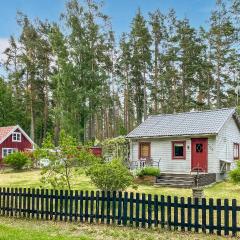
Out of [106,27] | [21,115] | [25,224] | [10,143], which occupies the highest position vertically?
[106,27]

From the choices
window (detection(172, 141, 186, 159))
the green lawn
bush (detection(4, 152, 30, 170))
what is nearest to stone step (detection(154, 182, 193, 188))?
window (detection(172, 141, 186, 159))

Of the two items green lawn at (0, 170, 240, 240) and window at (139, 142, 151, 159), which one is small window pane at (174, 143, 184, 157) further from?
green lawn at (0, 170, 240, 240)

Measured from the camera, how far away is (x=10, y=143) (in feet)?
135

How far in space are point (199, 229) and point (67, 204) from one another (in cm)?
416

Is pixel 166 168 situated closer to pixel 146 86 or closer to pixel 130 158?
pixel 130 158

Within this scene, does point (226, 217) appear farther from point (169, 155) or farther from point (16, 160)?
point (16, 160)

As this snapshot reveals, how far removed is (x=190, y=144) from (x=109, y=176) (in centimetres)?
1296

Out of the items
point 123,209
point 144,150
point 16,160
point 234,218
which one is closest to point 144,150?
point 144,150

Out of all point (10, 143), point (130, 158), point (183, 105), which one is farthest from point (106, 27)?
point (130, 158)

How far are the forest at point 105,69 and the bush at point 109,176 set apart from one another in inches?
767

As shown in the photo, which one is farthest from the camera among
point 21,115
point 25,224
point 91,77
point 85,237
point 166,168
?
point 21,115

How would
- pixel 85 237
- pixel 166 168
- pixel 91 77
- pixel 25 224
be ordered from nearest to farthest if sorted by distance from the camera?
1. pixel 85 237
2. pixel 25 224
3. pixel 166 168
4. pixel 91 77

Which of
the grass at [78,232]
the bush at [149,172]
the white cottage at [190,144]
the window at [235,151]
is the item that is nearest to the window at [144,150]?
the white cottage at [190,144]

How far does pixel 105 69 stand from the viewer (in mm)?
50594
